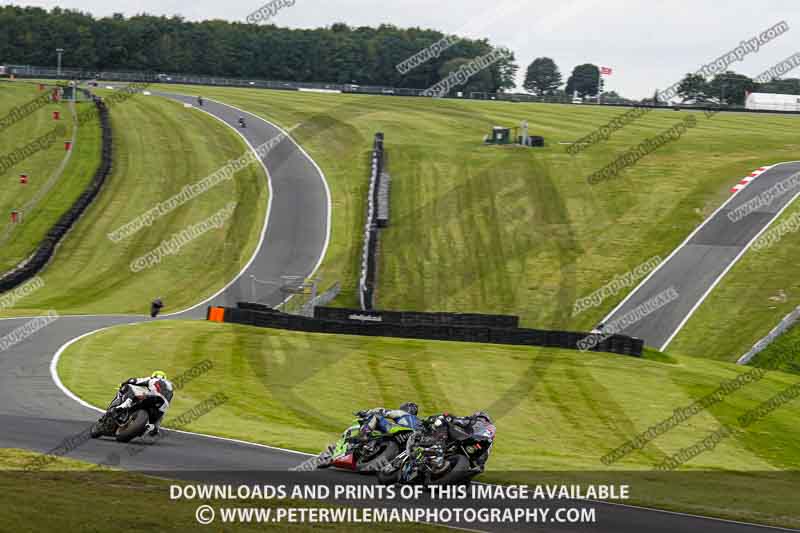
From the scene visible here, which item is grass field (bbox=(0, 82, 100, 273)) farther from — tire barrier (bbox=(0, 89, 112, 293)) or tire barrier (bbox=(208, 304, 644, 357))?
tire barrier (bbox=(208, 304, 644, 357))

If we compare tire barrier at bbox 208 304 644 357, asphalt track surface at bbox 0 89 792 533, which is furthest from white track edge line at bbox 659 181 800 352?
asphalt track surface at bbox 0 89 792 533

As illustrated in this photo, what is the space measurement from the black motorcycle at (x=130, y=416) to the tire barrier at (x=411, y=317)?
15940mm

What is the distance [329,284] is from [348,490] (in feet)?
105

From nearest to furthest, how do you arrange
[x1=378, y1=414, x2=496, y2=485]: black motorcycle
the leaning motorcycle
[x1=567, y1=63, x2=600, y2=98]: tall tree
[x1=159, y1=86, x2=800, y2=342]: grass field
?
[x1=378, y1=414, x2=496, y2=485]: black motorcycle, the leaning motorcycle, [x1=159, y1=86, x2=800, y2=342]: grass field, [x1=567, y1=63, x2=600, y2=98]: tall tree

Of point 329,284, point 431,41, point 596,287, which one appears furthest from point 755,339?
point 431,41

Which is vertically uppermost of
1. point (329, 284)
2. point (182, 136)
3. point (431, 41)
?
point (431, 41)

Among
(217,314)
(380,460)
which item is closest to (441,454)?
(380,460)

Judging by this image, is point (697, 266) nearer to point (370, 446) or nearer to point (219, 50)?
point (370, 446)

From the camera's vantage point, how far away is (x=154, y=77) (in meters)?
122

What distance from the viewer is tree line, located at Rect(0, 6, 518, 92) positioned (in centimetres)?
14850

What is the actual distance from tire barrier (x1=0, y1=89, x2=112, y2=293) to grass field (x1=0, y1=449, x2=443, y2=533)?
3046 cm

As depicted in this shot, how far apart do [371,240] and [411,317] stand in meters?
14.5

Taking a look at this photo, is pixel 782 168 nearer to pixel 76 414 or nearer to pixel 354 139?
pixel 354 139

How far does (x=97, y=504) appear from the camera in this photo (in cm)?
1525
